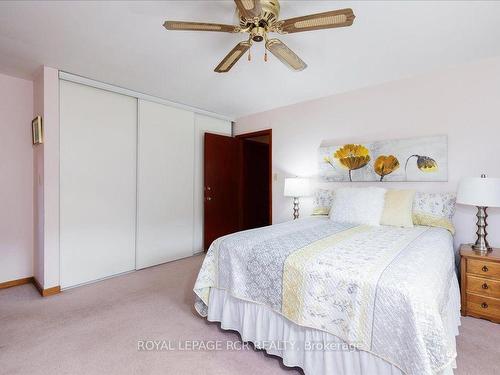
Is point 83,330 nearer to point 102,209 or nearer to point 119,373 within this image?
point 119,373

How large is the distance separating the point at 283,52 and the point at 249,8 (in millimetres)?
504

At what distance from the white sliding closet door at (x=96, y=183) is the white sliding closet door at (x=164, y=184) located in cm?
12

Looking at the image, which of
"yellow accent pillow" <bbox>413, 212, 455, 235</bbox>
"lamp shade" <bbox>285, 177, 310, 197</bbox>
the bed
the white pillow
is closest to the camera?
the bed

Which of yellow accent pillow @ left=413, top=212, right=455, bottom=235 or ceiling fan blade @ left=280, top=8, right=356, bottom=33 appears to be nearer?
ceiling fan blade @ left=280, top=8, right=356, bottom=33

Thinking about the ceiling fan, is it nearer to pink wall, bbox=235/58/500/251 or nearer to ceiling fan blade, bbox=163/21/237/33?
ceiling fan blade, bbox=163/21/237/33

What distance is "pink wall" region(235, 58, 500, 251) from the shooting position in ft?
7.77

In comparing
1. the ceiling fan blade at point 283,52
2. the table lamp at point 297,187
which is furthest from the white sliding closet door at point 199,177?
the ceiling fan blade at point 283,52

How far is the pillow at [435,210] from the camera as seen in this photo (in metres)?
2.37

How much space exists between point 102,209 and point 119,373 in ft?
6.44

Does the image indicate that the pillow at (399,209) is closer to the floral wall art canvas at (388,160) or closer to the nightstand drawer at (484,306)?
the floral wall art canvas at (388,160)

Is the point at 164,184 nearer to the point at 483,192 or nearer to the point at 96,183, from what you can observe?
the point at 96,183

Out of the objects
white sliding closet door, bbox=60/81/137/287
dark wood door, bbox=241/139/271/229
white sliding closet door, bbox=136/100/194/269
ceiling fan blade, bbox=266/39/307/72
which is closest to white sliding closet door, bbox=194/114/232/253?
white sliding closet door, bbox=136/100/194/269

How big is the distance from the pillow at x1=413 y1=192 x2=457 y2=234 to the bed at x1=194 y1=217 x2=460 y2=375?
348 mm

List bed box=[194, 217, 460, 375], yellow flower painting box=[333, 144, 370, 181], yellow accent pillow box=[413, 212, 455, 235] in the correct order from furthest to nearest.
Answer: yellow flower painting box=[333, 144, 370, 181], yellow accent pillow box=[413, 212, 455, 235], bed box=[194, 217, 460, 375]
